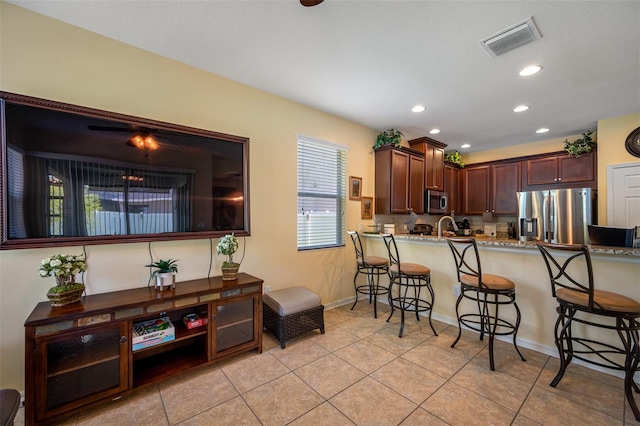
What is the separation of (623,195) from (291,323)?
4.88 metres

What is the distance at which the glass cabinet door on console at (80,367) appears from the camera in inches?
61.6

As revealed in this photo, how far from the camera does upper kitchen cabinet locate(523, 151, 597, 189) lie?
4086 mm

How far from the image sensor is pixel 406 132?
4.43 m

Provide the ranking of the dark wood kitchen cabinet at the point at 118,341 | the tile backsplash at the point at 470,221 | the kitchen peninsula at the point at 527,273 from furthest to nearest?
the tile backsplash at the point at 470,221
the kitchen peninsula at the point at 527,273
the dark wood kitchen cabinet at the point at 118,341

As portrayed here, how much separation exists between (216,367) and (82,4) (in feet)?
9.78

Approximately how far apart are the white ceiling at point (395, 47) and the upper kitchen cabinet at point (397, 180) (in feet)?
3.11

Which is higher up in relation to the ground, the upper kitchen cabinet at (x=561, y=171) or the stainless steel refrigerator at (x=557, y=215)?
the upper kitchen cabinet at (x=561, y=171)

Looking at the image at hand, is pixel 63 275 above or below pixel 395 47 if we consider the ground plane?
below

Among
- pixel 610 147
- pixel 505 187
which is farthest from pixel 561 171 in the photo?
pixel 505 187

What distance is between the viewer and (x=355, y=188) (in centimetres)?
402

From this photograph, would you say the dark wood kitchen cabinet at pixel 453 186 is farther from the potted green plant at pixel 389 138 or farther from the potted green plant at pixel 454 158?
the potted green plant at pixel 389 138

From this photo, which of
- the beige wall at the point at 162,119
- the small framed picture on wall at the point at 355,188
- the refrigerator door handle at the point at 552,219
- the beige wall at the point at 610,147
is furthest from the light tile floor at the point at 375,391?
the beige wall at the point at 610,147

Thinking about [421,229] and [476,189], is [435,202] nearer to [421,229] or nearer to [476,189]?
[421,229]

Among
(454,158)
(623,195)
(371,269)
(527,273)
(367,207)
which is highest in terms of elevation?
(454,158)
